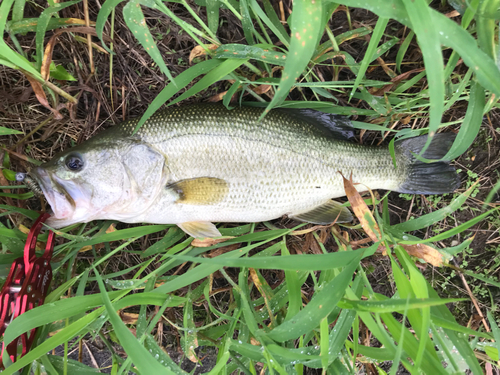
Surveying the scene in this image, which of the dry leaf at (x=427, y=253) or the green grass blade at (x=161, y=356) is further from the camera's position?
the dry leaf at (x=427, y=253)

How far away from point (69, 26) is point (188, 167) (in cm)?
130

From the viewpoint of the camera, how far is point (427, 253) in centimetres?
180

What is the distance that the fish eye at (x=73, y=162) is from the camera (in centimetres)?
201

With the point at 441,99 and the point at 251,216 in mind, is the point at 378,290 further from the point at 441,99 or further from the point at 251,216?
the point at 441,99

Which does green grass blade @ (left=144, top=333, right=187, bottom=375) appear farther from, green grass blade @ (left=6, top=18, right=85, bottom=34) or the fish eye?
green grass blade @ (left=6, top=18, right=85, bottom=34)

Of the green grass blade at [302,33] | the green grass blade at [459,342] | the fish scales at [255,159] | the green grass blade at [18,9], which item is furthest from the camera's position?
the fish scales at [255,159]

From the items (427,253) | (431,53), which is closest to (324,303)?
(427,253)

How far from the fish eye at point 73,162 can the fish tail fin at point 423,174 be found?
2.33 meters

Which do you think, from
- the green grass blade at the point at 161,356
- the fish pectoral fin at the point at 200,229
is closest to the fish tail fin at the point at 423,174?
the fish pectoral fin at the point at 200,229

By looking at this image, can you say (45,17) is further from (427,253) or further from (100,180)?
(427,253)

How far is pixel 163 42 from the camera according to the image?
2.25 m

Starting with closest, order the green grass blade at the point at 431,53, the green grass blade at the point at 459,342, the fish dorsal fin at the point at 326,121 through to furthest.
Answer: the green grass blade at the point at 431,53 < the green grass blade at the point at 459,342 < the fish dorsal fin at the point at 326,121

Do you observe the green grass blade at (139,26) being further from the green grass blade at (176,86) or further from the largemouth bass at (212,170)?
the largemouth bass at (212,170)

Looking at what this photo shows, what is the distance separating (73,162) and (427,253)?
7.64ft
